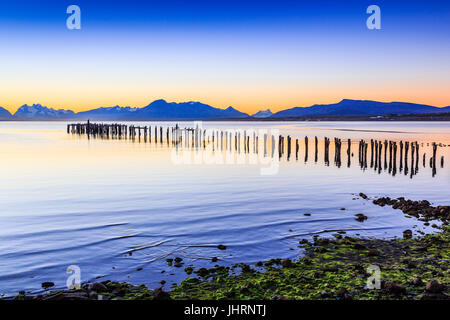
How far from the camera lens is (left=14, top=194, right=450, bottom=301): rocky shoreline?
667 cm

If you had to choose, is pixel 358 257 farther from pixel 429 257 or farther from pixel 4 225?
pixel 4 225

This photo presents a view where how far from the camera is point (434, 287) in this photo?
21.7ft

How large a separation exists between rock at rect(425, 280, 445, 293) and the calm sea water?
326cm

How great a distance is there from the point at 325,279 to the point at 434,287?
1.82 meters

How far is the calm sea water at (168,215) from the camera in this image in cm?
885

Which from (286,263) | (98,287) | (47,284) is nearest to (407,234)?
(286,263)

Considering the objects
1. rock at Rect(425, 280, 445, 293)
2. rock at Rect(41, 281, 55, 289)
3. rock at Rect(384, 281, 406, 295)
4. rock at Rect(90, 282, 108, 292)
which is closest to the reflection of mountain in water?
rock at Rect(425, 280, 445, 293)

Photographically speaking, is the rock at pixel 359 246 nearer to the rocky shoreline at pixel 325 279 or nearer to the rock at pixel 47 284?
the rocky shoreline at pixel 325 279

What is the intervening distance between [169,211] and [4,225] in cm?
529

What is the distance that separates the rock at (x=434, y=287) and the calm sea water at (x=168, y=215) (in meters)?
3.26

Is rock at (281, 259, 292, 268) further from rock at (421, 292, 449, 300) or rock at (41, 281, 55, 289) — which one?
rock at (41, 281, 55, 289)

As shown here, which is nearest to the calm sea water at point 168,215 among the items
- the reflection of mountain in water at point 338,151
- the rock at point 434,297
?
the reflection of mountain in water at point 338,151

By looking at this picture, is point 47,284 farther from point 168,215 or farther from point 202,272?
point 168,215

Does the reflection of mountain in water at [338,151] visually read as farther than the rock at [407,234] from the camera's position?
Yes
